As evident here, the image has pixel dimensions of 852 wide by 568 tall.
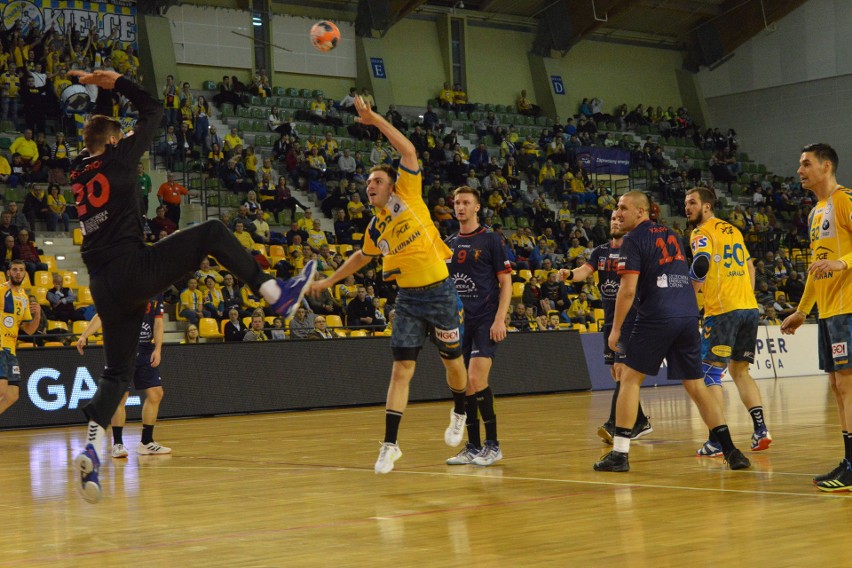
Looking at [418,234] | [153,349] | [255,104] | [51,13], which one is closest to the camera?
[418,234]

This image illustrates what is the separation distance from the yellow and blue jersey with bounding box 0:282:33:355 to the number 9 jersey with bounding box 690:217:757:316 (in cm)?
800

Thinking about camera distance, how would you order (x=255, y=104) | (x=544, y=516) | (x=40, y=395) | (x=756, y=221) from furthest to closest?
(x=756, y=221), (x=255, y=104), (x=40, y=395), (x=544, y=516)

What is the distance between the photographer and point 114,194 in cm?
657

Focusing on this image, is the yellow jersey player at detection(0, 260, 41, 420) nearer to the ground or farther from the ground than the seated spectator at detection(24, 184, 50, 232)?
nearer to the ground

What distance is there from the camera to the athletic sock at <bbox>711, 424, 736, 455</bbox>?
8469mm

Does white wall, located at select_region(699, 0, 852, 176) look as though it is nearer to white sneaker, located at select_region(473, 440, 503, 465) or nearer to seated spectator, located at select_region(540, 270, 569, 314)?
seated spectator, located at select_region(540, 270, 569, 314)

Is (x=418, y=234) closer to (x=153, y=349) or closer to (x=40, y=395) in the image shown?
(x=153, y=349)

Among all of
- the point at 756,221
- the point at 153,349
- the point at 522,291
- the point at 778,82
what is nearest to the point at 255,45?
the point at 522,291

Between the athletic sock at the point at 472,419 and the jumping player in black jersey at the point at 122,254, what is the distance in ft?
9.73

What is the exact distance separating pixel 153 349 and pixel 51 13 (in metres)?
19.3

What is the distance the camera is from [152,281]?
650 centimetres

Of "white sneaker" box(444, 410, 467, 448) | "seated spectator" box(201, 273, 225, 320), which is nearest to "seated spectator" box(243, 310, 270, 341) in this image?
"seated spectator" box(201, 273, 225, 320)

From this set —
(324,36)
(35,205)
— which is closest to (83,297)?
(35,205)

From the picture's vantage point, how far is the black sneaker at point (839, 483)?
7.02 metres
